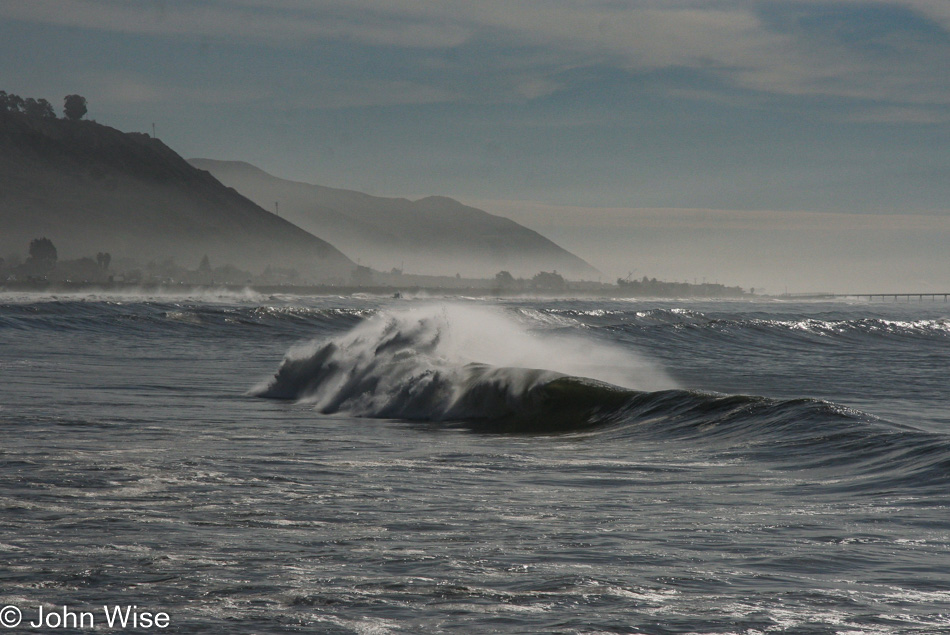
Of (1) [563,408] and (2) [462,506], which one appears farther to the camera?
(1) [563,408]

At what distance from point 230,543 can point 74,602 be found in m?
1.63

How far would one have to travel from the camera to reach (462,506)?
9109 millimetres

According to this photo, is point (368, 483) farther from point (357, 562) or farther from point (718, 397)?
point (718, 397)

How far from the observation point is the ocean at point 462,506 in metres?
6.07

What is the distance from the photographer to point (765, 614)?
5.98 m
